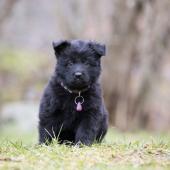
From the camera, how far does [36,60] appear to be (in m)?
24.7

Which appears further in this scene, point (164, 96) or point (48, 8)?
point (48, 8)

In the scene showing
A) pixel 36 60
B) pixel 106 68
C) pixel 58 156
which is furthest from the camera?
pixel 36 60

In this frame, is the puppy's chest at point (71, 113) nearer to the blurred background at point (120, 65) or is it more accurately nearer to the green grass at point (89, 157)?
the green grass at point (89, 157)

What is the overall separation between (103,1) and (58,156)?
14.9 m

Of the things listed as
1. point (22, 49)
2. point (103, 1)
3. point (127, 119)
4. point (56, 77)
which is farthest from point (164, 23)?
point (56, 77)

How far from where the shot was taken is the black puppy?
8.14 meters

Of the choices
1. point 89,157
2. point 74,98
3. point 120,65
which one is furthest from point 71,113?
point 120,65

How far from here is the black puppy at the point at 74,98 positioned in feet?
26.7

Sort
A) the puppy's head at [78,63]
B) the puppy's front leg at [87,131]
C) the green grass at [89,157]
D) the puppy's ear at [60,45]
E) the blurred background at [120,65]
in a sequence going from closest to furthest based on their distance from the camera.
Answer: the green grass at [89,157], the puppy's front leg at [87,131], the puppy's head at [78,63], the puppy's ear at [60,45], the blurred background at [120,65]

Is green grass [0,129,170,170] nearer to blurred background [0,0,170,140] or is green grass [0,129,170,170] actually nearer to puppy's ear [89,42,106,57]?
puppy's ear [89,42,106,57]

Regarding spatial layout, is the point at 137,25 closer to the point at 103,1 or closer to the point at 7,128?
the point at 103,1

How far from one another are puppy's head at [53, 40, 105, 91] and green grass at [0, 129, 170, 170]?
0.96m

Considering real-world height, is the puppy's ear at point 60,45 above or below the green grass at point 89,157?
above

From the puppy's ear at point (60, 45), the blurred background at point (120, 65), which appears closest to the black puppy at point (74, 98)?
the puppy's ear at point (60, 45)
